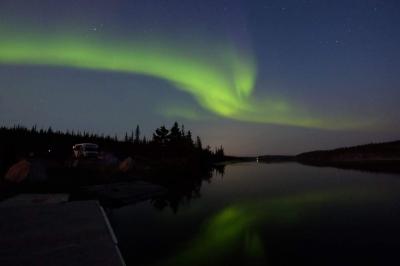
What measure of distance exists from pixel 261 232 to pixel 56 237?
434 inches

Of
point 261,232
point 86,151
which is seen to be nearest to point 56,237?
point 261,232

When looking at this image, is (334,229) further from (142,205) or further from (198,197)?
(198,197)

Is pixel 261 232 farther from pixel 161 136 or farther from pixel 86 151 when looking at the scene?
pixel 161 136

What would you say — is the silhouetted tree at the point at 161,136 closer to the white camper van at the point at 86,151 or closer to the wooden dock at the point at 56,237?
the white camper van at the point at 86,151

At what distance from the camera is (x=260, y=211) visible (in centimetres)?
2614

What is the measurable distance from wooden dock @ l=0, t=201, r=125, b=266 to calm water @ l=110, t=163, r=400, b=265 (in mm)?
2082

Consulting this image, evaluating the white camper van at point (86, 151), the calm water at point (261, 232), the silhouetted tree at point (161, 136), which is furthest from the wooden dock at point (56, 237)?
the silhouetted tree at point (161, 136)

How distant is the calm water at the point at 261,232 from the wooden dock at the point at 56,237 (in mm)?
2082

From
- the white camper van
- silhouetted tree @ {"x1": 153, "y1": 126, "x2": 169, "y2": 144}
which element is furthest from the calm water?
silhouetted tree @ {"x1": 153, "y1": 126, "x2": 169, "y2": 144}

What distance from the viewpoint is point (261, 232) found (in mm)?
19109

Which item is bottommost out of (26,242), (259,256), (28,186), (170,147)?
(259,256)

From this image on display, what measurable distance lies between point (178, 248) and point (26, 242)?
256 inches

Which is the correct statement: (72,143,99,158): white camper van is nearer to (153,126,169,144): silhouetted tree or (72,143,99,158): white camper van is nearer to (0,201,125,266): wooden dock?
(0,201,125,266): wooden dock

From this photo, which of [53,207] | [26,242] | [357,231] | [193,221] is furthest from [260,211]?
[26,242]
